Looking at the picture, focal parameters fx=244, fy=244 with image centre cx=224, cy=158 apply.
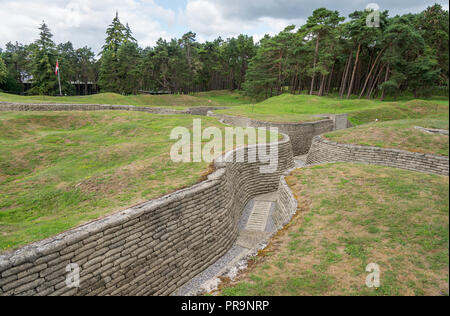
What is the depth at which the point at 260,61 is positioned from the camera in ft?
136

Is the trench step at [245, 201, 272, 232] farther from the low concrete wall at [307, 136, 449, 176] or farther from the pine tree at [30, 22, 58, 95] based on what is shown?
the pine tree at [30, 22, 58, 95]

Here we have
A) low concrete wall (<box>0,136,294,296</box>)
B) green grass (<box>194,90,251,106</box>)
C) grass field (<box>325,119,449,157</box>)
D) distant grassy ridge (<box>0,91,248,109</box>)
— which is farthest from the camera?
green grass (<box>194,90,251,106</box>)

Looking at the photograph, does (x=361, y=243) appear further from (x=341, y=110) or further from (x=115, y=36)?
(x=115, y=36)

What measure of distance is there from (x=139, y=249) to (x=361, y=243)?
493 centimetres

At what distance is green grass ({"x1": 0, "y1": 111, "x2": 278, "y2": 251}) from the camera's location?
6395mm

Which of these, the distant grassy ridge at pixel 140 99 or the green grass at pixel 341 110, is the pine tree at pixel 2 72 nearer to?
the distant grassy ridge at pixel 140 99

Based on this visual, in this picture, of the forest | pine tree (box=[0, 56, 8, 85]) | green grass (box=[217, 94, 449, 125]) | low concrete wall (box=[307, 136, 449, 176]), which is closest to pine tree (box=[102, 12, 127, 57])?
the forest

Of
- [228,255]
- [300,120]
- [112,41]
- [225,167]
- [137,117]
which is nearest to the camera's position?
[228,255]

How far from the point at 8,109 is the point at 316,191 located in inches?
904

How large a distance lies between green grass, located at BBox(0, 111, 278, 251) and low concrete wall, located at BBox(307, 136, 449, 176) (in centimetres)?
703

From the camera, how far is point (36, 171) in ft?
33.2

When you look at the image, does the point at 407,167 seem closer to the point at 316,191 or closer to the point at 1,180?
the point at 316,191
